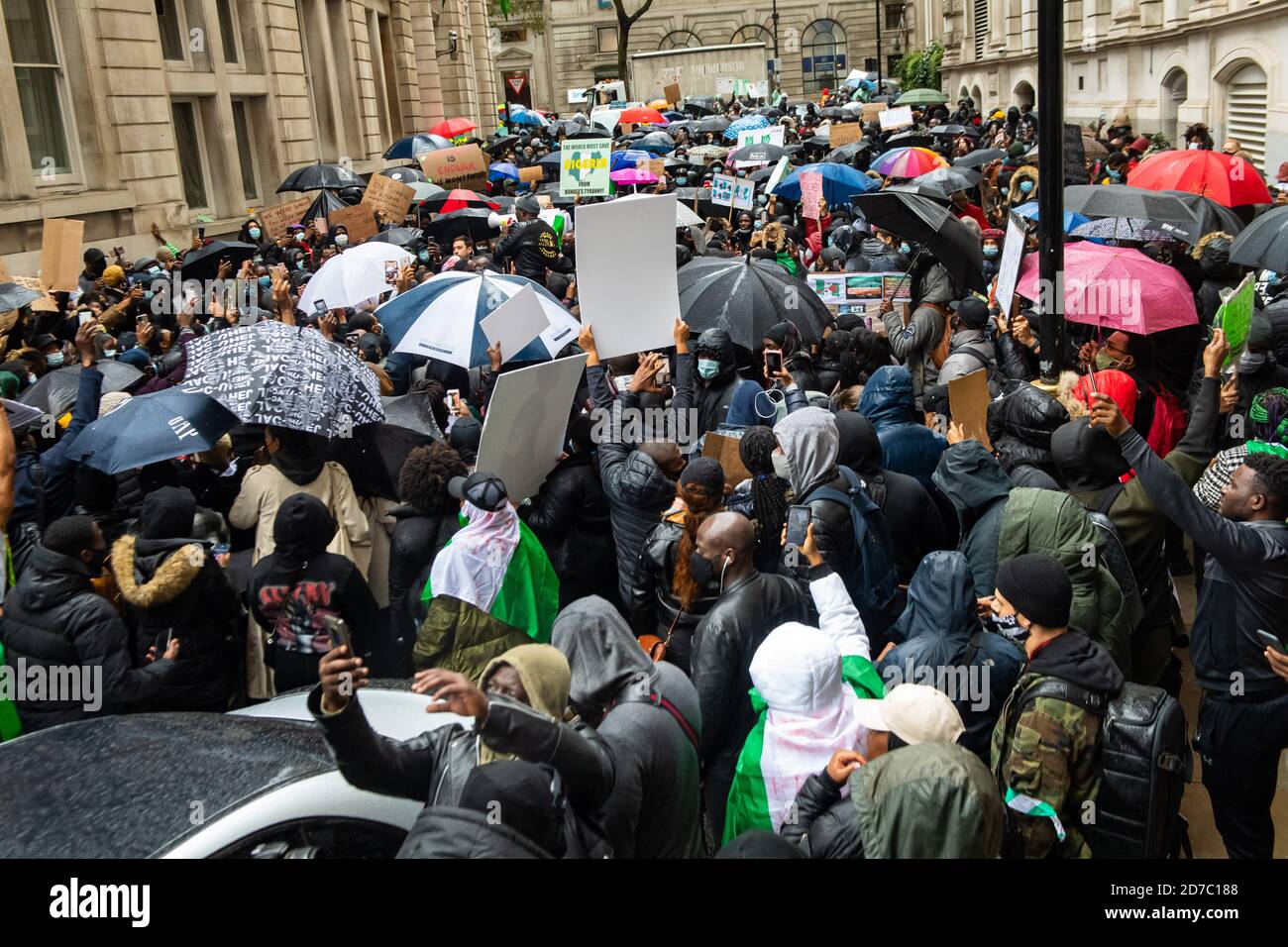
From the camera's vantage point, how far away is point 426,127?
3766 cm

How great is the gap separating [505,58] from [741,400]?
75.2m

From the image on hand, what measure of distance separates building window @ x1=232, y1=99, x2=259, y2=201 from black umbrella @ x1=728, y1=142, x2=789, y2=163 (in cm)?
979

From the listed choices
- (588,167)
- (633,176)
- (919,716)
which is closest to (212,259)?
(588,167)

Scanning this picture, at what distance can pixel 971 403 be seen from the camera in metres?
5.36

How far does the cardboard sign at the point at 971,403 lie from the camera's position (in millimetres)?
5246

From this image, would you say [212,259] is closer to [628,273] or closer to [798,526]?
[628,273]

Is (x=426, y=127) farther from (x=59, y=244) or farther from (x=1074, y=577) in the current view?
(x=1074, y=577)

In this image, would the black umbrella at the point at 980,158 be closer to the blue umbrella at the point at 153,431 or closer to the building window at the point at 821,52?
the blue umbrella at the point at 153,431

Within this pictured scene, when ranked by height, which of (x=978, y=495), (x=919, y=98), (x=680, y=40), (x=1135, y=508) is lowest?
(x=1135, y=508)

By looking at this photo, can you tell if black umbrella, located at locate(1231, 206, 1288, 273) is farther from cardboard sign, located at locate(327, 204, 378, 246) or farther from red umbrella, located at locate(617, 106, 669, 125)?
red umbrella, located at locate(617, 106, 669, 125)

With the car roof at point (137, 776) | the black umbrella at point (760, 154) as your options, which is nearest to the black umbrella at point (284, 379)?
the car roof at point (137, 776)

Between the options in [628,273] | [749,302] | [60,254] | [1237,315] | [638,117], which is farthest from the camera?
[638,117]

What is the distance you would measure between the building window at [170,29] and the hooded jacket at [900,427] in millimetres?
17446

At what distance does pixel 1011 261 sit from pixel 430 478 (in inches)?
157
